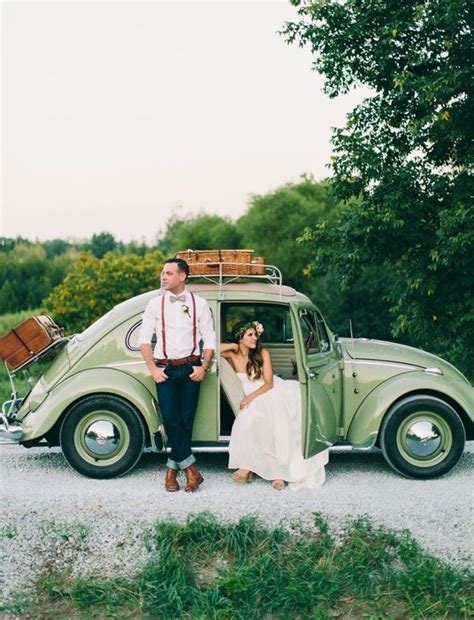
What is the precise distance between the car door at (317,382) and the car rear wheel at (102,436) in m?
1.61

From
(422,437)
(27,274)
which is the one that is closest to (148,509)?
(422,437)

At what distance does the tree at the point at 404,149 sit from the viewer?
51.0ft

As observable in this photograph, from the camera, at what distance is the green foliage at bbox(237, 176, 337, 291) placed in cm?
4719

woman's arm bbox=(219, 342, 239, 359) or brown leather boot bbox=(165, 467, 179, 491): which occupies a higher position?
woman's arm bbox=(219, 342, 239, 359)

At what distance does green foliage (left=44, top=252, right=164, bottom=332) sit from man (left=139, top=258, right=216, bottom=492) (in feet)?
81.3

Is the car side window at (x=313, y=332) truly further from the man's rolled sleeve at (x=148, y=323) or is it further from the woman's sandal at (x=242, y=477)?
the man's rolled sleeve at (x=148, y=323)

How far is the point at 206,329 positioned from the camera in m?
7.68

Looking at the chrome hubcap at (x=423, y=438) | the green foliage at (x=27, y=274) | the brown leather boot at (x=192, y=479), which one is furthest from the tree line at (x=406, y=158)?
the green foliage at (x=27, y=274)

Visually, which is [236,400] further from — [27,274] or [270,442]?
[27,274]

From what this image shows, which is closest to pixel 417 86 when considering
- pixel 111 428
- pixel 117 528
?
pixel 111 428

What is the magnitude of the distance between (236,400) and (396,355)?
1811 millimetres

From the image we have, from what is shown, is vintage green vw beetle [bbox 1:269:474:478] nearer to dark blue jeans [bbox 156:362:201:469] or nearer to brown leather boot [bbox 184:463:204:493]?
dark blue jeans [bbox 156:362:201:469]

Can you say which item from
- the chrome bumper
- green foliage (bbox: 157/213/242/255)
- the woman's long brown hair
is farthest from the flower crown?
green foliage (bbox: 157/213/242/255)

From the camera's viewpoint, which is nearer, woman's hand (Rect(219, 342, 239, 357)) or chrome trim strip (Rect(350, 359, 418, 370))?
woman's hand (Rect(219, 342, 239, 357))
